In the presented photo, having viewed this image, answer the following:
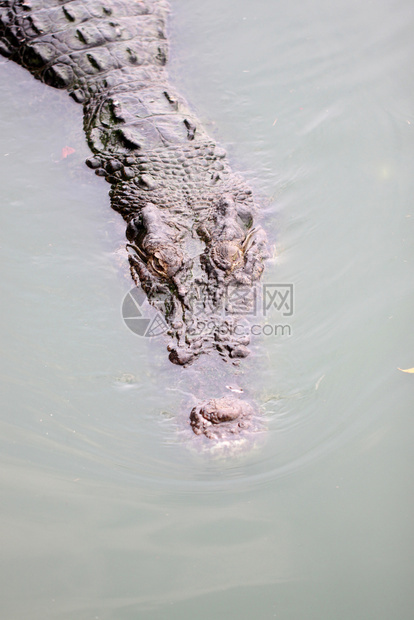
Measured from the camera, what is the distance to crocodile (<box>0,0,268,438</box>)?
4121mm

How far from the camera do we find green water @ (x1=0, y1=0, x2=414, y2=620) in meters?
3.44

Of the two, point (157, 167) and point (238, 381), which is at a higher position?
point (157, 167)

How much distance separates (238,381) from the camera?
3875 mm

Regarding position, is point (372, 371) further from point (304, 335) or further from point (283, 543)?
point (283, 543)

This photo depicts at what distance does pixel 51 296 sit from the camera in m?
4.76

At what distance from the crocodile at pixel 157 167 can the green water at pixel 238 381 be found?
0.20 metres

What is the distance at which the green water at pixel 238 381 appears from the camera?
3.44 meters

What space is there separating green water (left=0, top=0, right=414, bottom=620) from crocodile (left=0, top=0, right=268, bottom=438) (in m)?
0.20

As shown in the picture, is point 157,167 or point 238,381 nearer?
point 238,381

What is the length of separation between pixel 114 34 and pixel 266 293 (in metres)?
3.49

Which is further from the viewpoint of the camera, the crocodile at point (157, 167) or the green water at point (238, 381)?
the crocodile at point (157, 167)

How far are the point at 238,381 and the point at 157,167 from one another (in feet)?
7.63

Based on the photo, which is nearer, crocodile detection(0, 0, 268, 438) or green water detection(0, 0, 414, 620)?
green water detection(0, 0, 414, 620)

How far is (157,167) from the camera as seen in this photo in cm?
517
